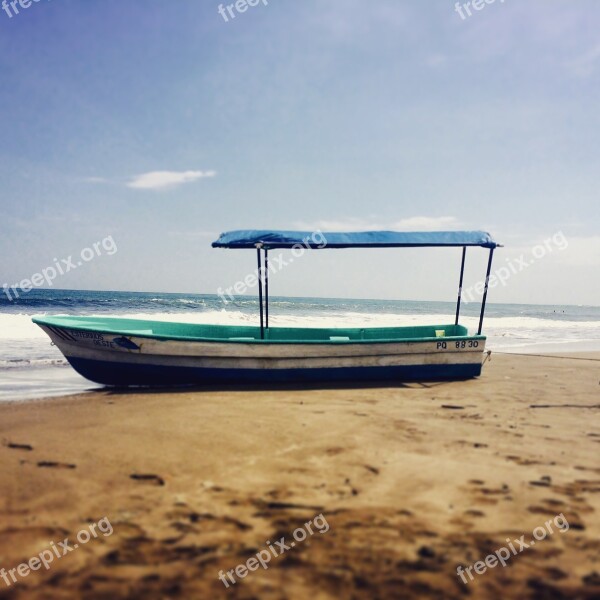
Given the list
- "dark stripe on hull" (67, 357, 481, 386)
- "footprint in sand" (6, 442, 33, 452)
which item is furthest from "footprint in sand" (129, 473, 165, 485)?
"dark stripe on hull" (67, 357, 481, 386)

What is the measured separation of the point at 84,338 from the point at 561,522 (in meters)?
7.91

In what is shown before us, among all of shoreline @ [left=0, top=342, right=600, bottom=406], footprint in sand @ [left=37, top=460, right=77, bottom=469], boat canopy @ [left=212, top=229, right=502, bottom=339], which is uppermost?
boat canopy @ [left=212, top=229, right=502, bottom=339]

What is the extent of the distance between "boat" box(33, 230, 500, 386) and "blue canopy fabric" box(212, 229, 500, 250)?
0.07 ft

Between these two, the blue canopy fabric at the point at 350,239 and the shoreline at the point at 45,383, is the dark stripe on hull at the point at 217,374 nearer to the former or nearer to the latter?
the shoreline at the point at 45,383

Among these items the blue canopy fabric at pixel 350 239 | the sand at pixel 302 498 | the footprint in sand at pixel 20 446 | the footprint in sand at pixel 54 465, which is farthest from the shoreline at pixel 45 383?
the footprint in sand at pixel 54 465

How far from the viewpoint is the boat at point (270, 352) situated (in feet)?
27.3

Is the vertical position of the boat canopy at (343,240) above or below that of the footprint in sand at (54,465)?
above

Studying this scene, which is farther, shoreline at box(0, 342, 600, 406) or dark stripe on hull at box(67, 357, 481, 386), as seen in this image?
dark stripe on hull at box(67, 357, 481, 386)

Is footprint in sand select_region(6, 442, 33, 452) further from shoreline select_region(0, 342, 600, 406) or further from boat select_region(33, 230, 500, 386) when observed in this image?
boat select_region(33, 230, 500, 386)

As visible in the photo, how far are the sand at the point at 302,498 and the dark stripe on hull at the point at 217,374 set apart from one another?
170 cm

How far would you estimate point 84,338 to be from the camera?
27.2ft

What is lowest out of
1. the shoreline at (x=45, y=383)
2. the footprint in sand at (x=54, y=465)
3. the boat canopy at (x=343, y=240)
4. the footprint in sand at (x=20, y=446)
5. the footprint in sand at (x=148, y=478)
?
the shoreline at (x=45, y=383)

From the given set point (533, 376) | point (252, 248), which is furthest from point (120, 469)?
point (533, 376)

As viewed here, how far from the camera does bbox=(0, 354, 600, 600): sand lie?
272 centimetres
